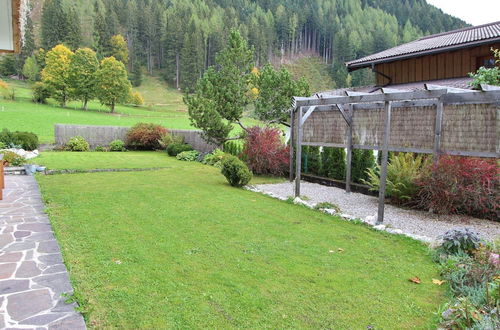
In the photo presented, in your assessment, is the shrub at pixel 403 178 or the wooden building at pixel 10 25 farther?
the shrub at pixel 403 178

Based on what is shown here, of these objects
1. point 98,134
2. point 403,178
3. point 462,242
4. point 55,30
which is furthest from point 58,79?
point 462,242

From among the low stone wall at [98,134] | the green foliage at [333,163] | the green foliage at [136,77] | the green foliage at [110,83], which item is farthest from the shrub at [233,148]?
the green foliage at [136,77]

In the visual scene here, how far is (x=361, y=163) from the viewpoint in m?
10.2

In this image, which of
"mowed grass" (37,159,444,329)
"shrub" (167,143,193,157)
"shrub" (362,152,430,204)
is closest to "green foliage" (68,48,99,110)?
"shrub" (167,143,193,157)

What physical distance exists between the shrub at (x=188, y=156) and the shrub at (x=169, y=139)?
6.95ft

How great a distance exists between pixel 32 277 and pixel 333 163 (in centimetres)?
930

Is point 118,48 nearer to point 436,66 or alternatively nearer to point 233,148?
point 233,148

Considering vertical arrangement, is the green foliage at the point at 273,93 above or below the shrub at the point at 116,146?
above

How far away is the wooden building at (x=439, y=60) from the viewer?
1144cm

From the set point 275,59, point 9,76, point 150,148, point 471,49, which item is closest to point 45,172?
point 150,148

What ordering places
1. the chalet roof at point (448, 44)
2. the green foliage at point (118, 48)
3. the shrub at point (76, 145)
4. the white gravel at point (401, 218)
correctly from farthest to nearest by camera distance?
1. the green foliage at point (118, 48)
2. the shrub at point (76, 145)
3. the chalet roof at point (448, 44)
4. the white gravel at point (401, 218)

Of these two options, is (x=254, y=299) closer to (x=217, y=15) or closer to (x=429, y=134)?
(x=429, y=134)

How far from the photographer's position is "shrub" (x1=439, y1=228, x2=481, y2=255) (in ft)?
14.3

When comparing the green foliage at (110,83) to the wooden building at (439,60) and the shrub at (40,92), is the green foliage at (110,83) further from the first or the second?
the wooden building at (439,60)
